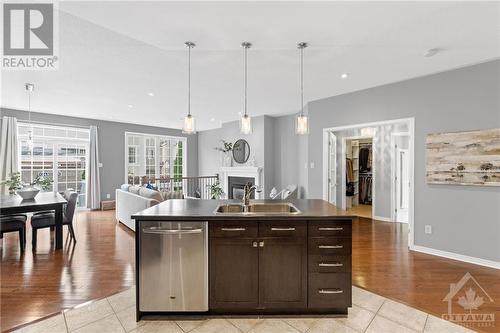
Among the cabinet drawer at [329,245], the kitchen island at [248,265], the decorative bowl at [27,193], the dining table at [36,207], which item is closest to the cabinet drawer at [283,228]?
the kitchen island at [248,265]

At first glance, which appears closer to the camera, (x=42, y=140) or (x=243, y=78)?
(x=243, y=78)

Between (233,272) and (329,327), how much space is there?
0.95 m

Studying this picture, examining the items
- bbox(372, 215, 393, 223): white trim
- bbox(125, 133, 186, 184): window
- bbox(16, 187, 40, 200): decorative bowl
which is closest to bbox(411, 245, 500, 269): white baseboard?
bbox(372, 215, 393, 223): white trim

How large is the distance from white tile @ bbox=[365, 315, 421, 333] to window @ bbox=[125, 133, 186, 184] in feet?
23.4

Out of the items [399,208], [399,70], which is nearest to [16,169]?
[399,70]

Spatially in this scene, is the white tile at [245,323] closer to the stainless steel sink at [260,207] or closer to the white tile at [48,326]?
the stainless steel sink at [260,207]

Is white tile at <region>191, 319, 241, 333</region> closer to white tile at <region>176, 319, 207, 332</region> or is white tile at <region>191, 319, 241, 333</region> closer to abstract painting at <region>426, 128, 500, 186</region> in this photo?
white tile at <region>176, 319, 207, 332</region>

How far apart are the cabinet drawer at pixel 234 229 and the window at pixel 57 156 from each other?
21.4 feet

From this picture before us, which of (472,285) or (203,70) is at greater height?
(203,70)

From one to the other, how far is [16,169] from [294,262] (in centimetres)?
723

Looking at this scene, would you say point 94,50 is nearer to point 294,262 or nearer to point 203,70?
point 203,70

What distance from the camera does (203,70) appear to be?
3.59 m

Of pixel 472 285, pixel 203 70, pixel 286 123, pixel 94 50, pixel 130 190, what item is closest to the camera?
pixel 472 285

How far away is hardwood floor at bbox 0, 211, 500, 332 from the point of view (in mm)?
2396
